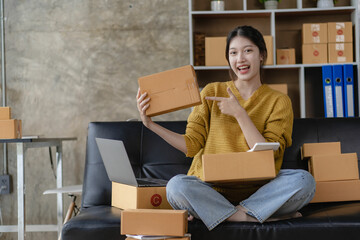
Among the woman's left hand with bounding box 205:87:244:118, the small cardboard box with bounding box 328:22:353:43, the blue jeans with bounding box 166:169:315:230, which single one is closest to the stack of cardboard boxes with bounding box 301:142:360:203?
the blue jeans with bounding box 166:169:315:230

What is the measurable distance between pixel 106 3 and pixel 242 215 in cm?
246

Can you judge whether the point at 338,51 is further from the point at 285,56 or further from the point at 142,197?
the point at 142,197

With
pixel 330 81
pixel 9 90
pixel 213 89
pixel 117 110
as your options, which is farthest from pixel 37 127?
pixel 330 81

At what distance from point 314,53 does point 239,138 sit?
1.74 metres

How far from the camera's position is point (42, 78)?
364 centimetres

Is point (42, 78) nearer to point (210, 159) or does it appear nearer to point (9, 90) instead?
point (9, 90)

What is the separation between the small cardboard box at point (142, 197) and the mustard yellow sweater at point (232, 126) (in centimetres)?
19

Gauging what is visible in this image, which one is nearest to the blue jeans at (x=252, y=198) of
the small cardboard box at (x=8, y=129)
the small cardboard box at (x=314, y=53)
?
the small cardboard box at (x=8, y=129)

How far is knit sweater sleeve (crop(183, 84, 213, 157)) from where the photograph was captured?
2.05m

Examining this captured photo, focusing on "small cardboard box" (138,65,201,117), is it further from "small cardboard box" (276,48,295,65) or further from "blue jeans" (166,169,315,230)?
"small cardboard box" (276,48,295,65)

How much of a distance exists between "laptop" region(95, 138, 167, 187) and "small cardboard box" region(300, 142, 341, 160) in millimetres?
703

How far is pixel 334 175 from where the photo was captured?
6.91 ft

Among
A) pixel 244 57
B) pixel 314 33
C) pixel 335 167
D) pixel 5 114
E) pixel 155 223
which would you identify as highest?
pixel 314 33

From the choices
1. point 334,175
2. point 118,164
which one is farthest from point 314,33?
point 118,164
